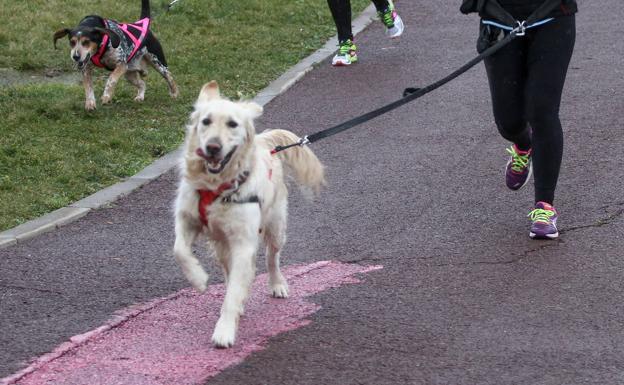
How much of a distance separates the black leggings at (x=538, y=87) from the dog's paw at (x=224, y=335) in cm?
246

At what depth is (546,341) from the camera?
508 centimetres

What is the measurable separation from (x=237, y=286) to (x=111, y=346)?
26.4 inches

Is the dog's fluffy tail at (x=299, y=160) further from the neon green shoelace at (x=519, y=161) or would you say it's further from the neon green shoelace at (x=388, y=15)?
the neon green shoelace at (x=388, y=15)

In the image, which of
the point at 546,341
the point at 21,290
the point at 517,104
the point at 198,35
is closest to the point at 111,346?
the point at 21,290

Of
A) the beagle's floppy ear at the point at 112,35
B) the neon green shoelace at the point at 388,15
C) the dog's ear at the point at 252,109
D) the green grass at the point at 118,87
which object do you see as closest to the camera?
the dog's ear at the point at 252,109

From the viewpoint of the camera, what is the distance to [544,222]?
6598mm

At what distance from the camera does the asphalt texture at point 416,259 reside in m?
4.94

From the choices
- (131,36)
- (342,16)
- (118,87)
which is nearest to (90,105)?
(131,36)

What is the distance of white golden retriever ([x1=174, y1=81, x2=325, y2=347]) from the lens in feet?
16.7

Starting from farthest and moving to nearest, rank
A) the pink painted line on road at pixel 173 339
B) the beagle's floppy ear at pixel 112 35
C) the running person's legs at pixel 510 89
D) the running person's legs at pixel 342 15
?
the running person's legs at pixel 342 15 → the beagle's floppy ear at pixel 112 35 → the running person's legs at pixel 510 89 → the pink painted line on road at pixel 173 339

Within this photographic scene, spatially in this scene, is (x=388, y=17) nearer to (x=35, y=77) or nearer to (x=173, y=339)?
(x=35, y=77)

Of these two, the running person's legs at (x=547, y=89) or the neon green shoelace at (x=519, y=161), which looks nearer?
the running person's legs at (x=547, y=89)

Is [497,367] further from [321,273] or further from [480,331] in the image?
[321,273]

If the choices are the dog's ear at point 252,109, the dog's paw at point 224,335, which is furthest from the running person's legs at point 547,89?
the dog's paw at point 224,335
